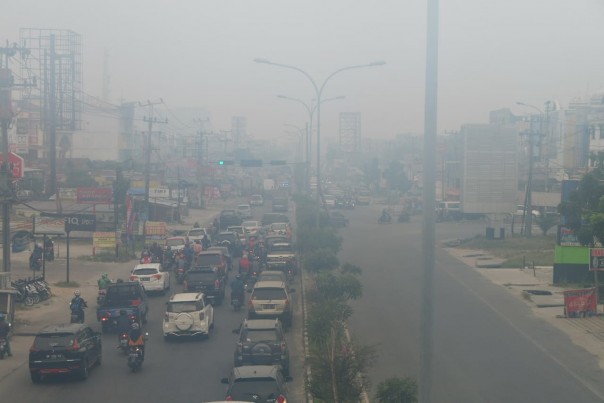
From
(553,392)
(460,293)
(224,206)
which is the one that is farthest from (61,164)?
(553,392)

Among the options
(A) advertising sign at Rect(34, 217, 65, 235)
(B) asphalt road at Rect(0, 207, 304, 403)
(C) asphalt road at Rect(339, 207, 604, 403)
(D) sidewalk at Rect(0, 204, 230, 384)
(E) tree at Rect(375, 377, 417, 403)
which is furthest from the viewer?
(A) advertising sign at Rect(34, 217, 65, 235)

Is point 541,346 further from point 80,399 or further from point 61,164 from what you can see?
point 61,164

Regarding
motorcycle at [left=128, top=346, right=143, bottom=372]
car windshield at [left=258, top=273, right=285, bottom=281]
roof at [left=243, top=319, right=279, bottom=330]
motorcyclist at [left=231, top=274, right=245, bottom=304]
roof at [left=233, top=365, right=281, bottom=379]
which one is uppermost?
roof at [left=233, top=365, right=281, bottom=379]

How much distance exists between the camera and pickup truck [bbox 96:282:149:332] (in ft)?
63.7

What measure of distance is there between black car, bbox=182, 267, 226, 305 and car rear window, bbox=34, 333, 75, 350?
28.5 ft

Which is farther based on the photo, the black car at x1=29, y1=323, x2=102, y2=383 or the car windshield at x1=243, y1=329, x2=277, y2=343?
the car windshield at x1=243, y1=329, x2=277, y2=343

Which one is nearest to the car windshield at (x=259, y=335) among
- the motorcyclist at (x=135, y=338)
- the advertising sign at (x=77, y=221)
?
the motorcyclist at (x=135, y=338)

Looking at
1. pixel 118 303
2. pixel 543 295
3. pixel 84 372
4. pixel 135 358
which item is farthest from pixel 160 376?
pixel 543 295

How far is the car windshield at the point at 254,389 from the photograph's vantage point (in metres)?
10.7

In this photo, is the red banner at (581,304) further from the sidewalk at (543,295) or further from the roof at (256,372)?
the roof at (256,372)

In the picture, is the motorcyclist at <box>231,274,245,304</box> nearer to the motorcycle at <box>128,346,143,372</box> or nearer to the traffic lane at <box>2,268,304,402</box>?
the traffic lane at <box>2,268,304,402</box>

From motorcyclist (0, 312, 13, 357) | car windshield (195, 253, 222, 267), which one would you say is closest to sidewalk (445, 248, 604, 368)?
car windshield (195, 253, 222, 267)

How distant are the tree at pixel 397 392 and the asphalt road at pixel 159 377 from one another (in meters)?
3.99

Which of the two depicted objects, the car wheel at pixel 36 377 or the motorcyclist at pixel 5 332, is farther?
the motorcyclist at pixel 5 332
